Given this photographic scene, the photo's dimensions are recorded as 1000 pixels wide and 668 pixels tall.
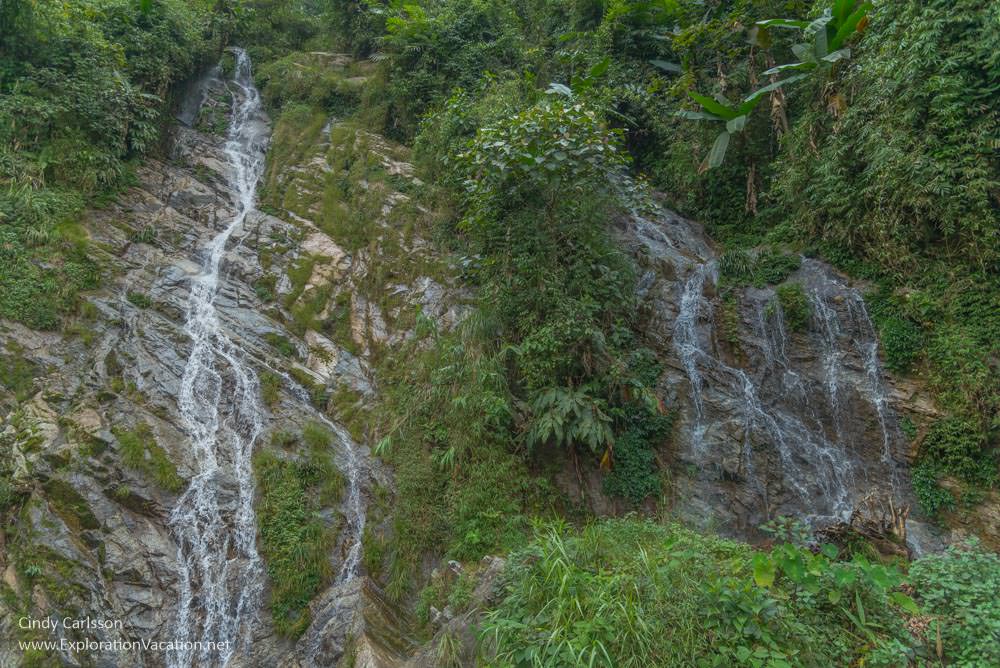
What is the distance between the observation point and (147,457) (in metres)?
6.81

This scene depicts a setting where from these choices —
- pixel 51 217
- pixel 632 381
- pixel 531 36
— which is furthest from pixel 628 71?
pixel 51 217

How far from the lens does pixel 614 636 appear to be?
3.29 m

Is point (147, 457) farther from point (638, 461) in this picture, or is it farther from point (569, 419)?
point (638, 461)

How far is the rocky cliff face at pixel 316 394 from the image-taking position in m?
5.75

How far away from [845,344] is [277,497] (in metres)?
8.74

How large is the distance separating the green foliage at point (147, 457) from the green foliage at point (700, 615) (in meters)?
5.20

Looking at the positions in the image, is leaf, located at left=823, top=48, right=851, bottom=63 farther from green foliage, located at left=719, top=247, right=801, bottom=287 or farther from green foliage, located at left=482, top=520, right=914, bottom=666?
green foliage, located at left=482, top=520, right=914, bottom=666

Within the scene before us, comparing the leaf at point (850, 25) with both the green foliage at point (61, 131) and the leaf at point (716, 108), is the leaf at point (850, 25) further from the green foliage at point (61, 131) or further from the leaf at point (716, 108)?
the green foliage at point (61, 131)

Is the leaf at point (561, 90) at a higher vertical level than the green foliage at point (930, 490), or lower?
higher

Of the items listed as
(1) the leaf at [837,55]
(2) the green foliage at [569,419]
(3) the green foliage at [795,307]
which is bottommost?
(2) the green foliage at [569,419]

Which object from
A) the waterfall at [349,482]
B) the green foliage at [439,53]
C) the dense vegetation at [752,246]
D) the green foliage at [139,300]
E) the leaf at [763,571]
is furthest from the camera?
the green foliage at [439,53]

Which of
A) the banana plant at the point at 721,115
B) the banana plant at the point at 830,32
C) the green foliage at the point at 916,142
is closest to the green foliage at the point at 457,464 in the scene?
the banana plant at the point at 721,115

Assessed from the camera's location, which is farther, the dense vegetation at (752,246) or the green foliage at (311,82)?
the green foliage at (311,82)

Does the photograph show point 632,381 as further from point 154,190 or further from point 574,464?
point 154,190
